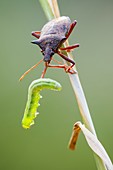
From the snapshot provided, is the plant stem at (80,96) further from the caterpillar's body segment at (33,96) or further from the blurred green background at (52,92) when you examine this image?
the blurred green background at (52,92)

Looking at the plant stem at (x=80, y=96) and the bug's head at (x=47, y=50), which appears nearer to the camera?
the plant stem at (x=80, y=96)

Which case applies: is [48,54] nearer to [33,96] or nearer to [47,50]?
[47,50]

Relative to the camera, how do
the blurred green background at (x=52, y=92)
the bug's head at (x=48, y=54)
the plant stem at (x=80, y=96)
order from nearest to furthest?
the plant stem at (x=80, y=96)
the bug's head at (x=48, y=54)
the blurred green background at (x=52, y=92)

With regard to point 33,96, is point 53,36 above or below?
above

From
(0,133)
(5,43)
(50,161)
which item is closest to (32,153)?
(50,161)

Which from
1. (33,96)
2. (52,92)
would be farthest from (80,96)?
(52,92)

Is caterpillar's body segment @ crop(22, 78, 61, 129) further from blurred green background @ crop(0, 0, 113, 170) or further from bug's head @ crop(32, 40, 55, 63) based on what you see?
blurred green background @ crop(0, 0, 113, 170)

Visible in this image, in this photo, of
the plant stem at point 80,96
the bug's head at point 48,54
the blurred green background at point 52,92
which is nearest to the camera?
the plant stem at point 80,96

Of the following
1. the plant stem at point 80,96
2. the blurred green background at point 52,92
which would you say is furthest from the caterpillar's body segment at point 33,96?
the blurred green background at point 52,92
